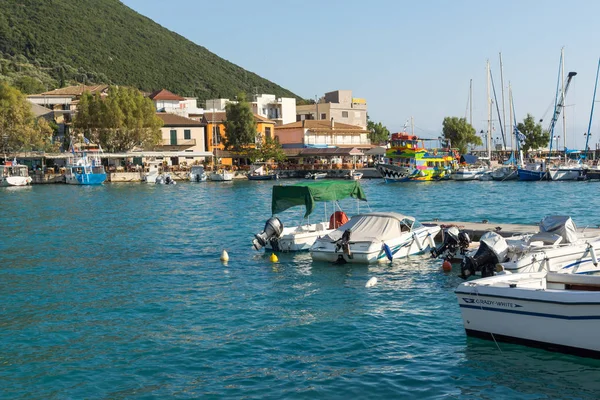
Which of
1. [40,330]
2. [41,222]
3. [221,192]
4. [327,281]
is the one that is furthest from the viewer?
[221,192]

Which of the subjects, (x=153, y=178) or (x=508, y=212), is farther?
(x=153, y=178)

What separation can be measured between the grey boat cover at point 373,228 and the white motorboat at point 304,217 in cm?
241

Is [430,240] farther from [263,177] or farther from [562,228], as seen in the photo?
[263,177]

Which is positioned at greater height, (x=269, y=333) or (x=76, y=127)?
(x=76, y=127)

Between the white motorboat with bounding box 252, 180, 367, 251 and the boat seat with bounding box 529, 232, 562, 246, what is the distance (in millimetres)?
9600

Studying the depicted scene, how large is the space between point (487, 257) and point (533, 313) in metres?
7.14

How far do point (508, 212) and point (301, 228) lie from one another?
69.6 ft

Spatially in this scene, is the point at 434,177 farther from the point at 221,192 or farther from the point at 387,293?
the point at 387,293

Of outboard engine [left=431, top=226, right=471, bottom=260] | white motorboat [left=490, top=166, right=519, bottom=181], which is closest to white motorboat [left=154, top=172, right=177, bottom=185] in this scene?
white motorboat [left=490, top=166, right=519, bottom=181]

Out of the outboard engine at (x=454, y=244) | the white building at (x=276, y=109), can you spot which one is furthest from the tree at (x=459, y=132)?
the outboard engine at (x=454, y=244)

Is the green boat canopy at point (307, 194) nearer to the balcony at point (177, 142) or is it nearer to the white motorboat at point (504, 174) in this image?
the white motorboat at point (504, 174)

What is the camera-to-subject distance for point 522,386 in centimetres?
1313

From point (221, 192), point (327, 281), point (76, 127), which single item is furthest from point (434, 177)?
point (327, 281)

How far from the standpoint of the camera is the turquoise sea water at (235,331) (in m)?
13.6
